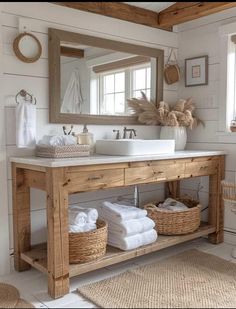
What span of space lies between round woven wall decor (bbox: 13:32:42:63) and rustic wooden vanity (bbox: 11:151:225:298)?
0.72 metres

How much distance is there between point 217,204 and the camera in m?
2.96

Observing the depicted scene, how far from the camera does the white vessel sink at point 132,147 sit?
2.39 metres

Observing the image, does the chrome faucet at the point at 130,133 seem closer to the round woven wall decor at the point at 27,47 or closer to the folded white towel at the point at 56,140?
the folded white towel at the point at 56,140

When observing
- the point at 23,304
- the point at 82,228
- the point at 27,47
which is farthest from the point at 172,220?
the point at 27,47

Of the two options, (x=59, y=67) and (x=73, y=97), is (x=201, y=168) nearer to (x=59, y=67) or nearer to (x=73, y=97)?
(x=73, y=97)

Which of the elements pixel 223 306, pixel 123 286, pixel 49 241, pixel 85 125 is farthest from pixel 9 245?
pixel 223 306

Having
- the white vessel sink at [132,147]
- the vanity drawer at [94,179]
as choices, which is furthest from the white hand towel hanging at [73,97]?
the vanity drawer at [94,179]

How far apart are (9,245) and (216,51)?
2369 mm

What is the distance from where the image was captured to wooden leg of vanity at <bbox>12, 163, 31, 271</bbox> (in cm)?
234

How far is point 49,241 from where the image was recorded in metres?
2.01

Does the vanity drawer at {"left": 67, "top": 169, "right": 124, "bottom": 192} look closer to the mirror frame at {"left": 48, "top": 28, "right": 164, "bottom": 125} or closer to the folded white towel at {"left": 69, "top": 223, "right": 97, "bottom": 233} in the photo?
the folded white towel at {"left": 69, "top": 223, "right": 97, "bottom": 233}

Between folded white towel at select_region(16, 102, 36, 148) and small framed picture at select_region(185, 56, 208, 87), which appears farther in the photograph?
small framed picture at select_region(185, 56, 208, 87)

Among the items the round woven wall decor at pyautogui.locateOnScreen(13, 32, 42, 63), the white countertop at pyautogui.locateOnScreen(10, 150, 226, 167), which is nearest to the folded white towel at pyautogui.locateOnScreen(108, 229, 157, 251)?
the white countertop at pyautogui.locateOnScreen(10, 150, 226, 167)

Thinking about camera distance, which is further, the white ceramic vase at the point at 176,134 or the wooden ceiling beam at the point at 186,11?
the white ceramic vase at the point at 176,134
